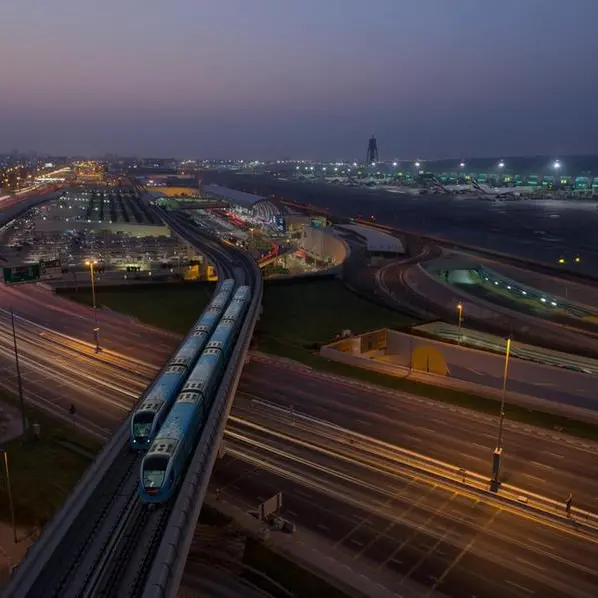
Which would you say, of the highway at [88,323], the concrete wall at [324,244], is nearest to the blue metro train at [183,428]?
the highway at [88,323]

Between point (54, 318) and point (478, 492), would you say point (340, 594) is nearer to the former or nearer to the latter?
point (478, 492)

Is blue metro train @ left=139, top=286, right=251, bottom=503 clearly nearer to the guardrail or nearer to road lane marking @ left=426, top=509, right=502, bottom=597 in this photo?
the guardrail

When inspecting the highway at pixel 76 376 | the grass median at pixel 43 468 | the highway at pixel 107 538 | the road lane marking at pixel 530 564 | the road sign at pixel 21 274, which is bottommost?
the grass median at pixel 43 468

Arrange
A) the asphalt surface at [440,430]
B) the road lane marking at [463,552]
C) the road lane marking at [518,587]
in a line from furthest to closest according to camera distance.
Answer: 1. the asphalt surface at [440,430]
2. the road lane marking at [463,552]
3. the road lane marking at [518,587]

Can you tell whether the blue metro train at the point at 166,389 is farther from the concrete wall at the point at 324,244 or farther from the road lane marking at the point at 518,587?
the concrete wall at the point at 324,244

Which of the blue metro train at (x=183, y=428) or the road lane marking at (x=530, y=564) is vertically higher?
the blue metro train at (x=183, y=428)

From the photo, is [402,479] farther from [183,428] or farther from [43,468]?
[43,468]
